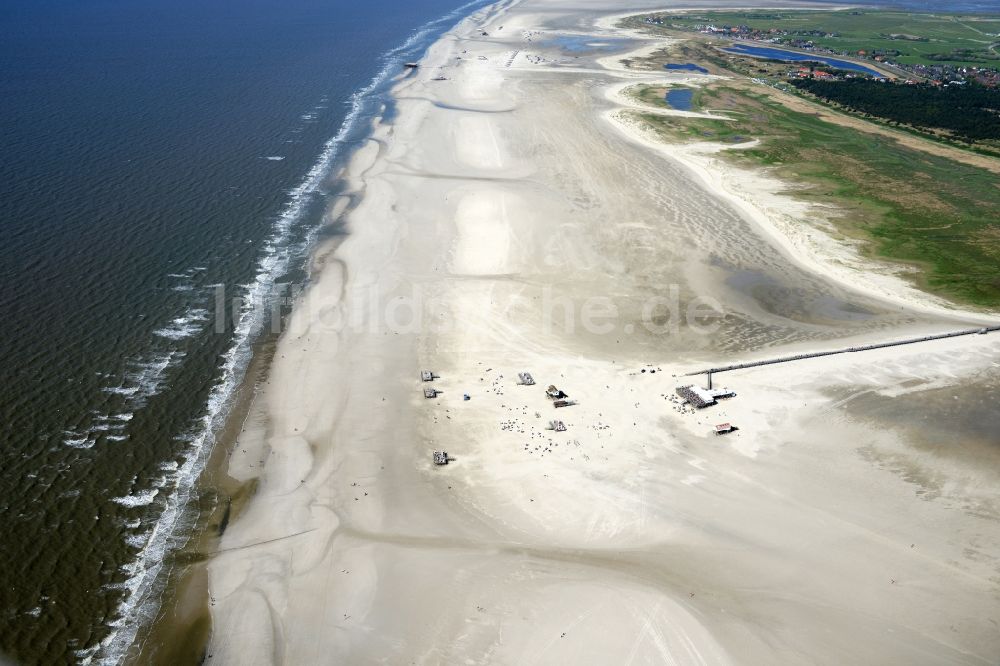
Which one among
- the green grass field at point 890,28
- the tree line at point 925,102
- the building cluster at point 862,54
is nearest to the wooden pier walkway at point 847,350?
the tree line at point 925,102

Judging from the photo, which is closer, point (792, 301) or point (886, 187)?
point (792, 301)

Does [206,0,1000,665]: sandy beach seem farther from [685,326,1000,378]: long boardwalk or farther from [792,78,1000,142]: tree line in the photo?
[792,78,1000,142]: tree line

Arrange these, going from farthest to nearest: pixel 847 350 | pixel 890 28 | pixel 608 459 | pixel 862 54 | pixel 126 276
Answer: pixel 890 28 → pixel 862 54 → pixel 126 276 → pixel 847 350 → pixel 608 459

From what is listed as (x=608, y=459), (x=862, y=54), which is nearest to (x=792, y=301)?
(x=608, y=459)

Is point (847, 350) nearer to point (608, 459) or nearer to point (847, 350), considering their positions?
point (847, 350)

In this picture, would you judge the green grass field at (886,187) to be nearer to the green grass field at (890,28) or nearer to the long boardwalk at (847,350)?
the long boardwalk at (847,350)

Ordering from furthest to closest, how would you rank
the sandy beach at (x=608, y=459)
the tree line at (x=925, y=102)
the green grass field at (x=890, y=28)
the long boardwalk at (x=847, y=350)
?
the green grass field at (x=890, y=28) → the tree line at (x=925, y=102) → the long boardwalk at (x=847, y=350) → the sandy beach at (x=608, y=459)

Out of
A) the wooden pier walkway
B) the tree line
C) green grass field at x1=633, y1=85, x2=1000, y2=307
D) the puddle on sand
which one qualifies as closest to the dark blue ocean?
the wooden pier walkway

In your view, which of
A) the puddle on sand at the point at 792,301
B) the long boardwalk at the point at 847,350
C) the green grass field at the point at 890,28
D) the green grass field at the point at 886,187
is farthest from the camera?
the green grass field at the point at 890,28
